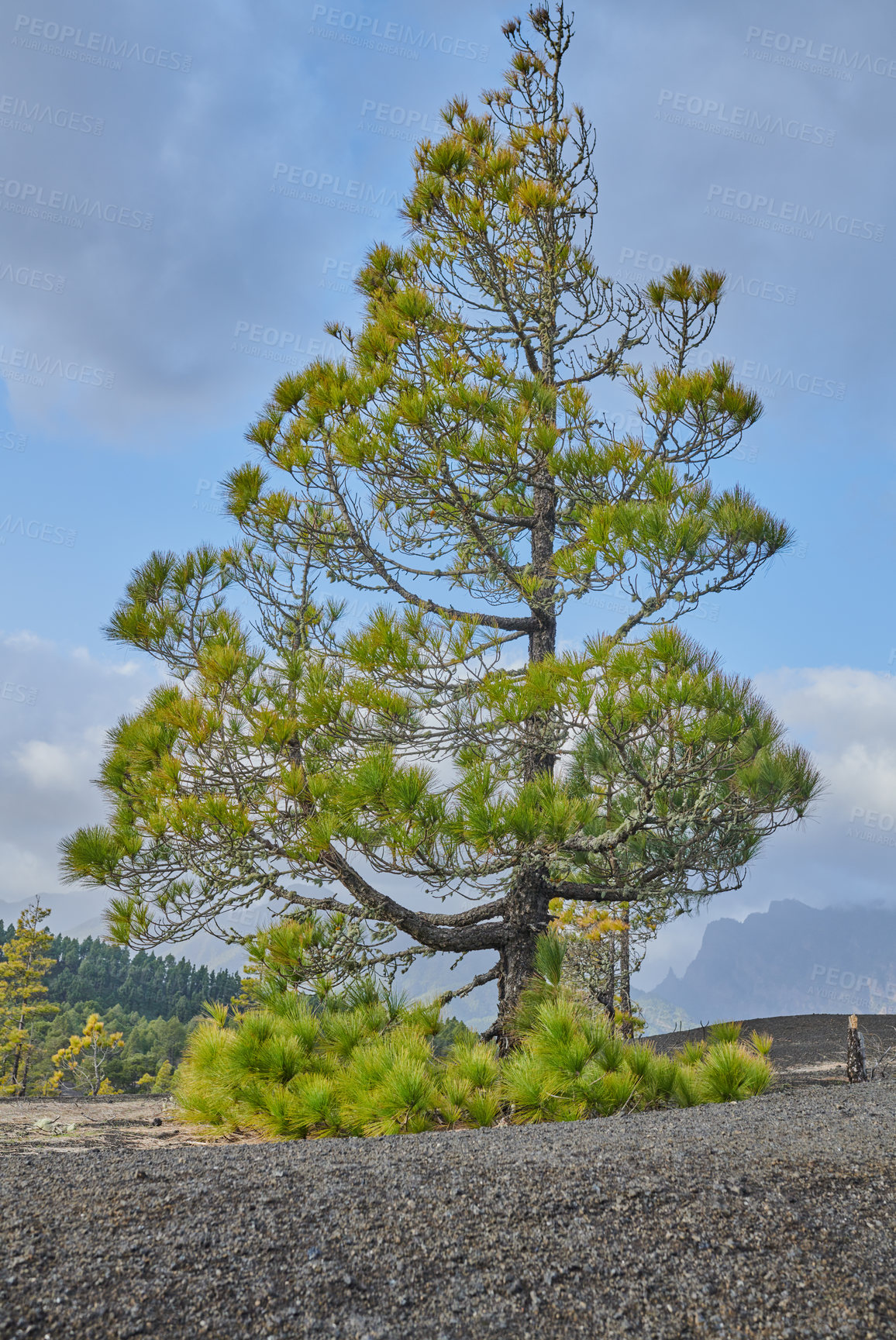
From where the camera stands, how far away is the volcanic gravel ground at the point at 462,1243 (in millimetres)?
1696

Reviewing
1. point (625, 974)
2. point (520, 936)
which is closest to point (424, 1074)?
point (520, 936)

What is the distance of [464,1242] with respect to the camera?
6.49 ft

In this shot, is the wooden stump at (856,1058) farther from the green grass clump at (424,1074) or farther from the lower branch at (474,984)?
the lower branch at (474,984)

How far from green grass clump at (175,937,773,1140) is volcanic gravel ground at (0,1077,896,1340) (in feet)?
4.63

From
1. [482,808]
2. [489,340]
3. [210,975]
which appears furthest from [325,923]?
[210,975]

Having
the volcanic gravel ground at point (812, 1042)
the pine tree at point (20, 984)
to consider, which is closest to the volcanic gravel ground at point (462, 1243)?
the volcanic gravel ground at point (812, 1042)

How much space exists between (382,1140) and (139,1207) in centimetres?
125

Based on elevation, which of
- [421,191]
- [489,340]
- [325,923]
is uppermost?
[421,191]

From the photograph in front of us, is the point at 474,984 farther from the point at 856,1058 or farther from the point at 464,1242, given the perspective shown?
the point at 464,1242

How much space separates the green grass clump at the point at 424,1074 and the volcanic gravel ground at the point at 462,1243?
141 cm

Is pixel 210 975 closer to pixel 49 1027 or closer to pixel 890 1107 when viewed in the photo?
pixel 49 1027

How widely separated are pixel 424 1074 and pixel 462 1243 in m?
2.16

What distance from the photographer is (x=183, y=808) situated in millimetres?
4410

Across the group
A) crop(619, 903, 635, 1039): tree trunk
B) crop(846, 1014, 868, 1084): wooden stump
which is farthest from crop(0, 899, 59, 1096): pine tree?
crop(846, 1014, 868, 1084): wooden stump
